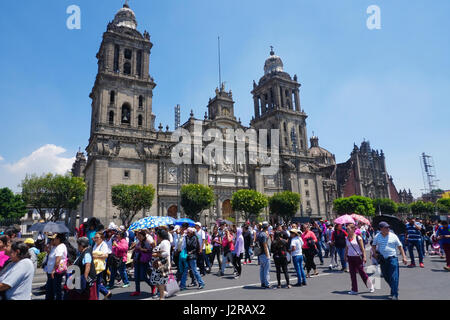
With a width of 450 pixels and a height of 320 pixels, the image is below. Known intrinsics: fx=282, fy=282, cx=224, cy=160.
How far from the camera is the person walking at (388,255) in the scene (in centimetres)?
697

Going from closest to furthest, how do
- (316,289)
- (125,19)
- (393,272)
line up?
(393,272) < (316,289) < (125,19)

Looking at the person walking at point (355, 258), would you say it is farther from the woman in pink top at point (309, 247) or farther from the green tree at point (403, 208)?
the green tree at point (403, 208)

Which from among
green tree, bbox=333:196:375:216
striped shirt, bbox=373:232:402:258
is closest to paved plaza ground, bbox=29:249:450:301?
striped shirt, bbox=373:232:402:258

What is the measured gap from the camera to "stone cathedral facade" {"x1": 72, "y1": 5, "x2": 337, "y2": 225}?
35562 millimetres

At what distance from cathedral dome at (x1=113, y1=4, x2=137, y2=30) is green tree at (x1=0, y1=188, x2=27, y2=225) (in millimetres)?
32954

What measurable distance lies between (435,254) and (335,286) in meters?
11.5

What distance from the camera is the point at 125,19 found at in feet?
139

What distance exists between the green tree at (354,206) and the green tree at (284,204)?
53.6 ft

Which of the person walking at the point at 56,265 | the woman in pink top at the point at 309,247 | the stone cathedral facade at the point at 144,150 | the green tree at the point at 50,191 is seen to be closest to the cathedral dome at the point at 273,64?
the stone cathedral facade at the point at 144,150

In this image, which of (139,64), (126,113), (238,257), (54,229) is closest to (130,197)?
(126,113)

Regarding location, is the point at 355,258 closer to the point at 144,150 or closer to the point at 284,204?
the point at 144,150

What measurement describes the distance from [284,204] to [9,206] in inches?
1788
